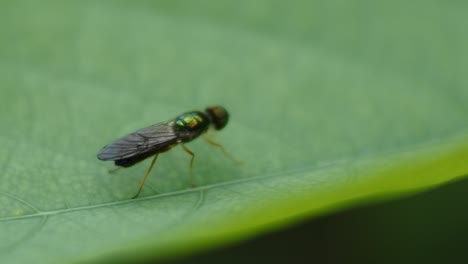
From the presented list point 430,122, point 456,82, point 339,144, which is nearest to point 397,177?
point 339,144

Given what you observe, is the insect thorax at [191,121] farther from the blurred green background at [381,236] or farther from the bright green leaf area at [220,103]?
the blurred green background at [381,236]

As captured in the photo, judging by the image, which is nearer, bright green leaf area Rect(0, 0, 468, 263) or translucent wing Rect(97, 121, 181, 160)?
bright green leaf area Rect(0, 0, 468, 263)

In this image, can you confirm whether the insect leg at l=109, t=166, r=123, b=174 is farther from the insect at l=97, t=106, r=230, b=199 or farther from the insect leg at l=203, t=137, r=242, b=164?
the insect leg at l=203, t=137, r=242, b=164

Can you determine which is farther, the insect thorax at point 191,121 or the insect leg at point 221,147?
the insect thorax at point 191,121

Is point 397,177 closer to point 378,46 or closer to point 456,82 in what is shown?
point 456,82

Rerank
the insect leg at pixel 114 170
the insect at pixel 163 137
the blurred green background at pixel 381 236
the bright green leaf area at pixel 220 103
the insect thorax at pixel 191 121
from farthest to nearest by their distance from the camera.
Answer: the blurred green background at pixel 381 236 → the insect thorax at pixel 191 121 → the insect at pixel 163 137 → the insect leg at pixel 114 170 → the bright green leaf area at pixel 220 103

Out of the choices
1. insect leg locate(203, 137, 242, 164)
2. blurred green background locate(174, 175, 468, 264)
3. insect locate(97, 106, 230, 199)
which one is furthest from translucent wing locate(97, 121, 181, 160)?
blurred green background locate(174, 175, 468, 264)

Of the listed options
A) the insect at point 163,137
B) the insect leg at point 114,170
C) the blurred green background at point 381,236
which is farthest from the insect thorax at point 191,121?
the blurred green background at point 381,236
